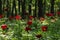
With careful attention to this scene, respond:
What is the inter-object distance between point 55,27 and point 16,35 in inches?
34.9

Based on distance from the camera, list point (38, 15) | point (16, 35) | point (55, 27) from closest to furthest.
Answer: point (16, 35)
point (55, 27)
point (38, 15)

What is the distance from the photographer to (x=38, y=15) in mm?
5988

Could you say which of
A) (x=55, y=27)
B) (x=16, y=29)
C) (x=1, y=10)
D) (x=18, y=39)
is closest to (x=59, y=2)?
(x=1, y=10)

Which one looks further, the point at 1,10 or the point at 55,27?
the point at 1,10

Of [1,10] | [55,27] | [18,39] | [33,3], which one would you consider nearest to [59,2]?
[33,3]

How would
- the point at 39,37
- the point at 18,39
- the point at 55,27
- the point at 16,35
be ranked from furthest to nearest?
the point at 55,27, the point at 16,35, the point at 18,39, the point at 39,37

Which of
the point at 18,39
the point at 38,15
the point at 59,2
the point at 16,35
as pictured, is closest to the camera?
the point at 18,39

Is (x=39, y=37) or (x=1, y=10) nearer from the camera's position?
(x=39, y=37)

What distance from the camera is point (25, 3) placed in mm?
6051

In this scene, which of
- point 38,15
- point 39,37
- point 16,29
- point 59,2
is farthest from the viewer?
point 59,2

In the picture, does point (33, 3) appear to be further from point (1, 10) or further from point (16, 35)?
point (16, 35)

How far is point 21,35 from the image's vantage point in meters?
3.64

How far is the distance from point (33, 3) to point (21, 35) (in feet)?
9.19

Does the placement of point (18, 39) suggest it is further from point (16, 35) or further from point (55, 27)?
point (55, 27)
